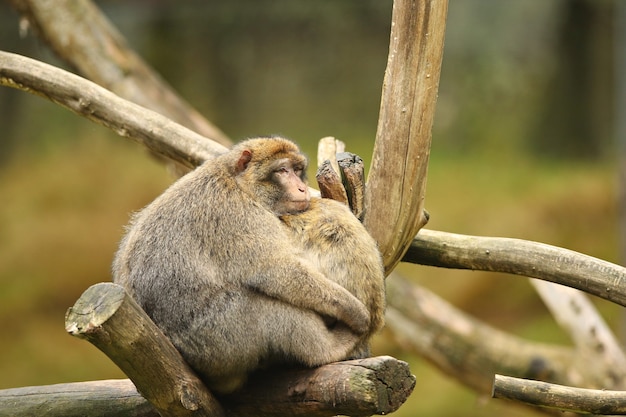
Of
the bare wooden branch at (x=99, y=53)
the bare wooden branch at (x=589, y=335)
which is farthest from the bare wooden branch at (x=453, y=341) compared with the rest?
the bare wooden branch at (x=99, y=53)

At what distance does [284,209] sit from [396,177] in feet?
2.34

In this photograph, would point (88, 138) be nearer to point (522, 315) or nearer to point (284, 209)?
point (522, 315)

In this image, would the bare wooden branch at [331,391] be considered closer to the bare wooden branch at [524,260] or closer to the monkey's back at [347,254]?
the monkey's back at [347,254]

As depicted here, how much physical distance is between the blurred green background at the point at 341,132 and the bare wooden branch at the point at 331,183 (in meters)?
8.01

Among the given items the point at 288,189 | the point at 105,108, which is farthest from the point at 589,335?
the point at 105,108

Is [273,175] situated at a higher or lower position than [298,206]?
higher

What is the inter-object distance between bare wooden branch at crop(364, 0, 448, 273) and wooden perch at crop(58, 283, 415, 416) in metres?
1.05

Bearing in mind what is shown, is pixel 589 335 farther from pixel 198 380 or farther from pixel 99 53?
pixel 99 53

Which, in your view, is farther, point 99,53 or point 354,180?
point 99,53

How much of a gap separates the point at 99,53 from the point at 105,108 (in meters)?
2.72

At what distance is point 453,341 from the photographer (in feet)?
29.7

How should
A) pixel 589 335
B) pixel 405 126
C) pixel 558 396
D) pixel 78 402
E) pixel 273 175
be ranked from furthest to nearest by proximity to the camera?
1. pixel 589 335
2. pixel 273 175
3. pixel 78 402
4. pixel 405 126
5. pixel 558 396

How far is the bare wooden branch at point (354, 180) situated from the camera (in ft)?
16.6

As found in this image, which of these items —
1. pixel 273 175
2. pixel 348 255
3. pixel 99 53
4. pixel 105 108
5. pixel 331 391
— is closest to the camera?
pixel 331 391
